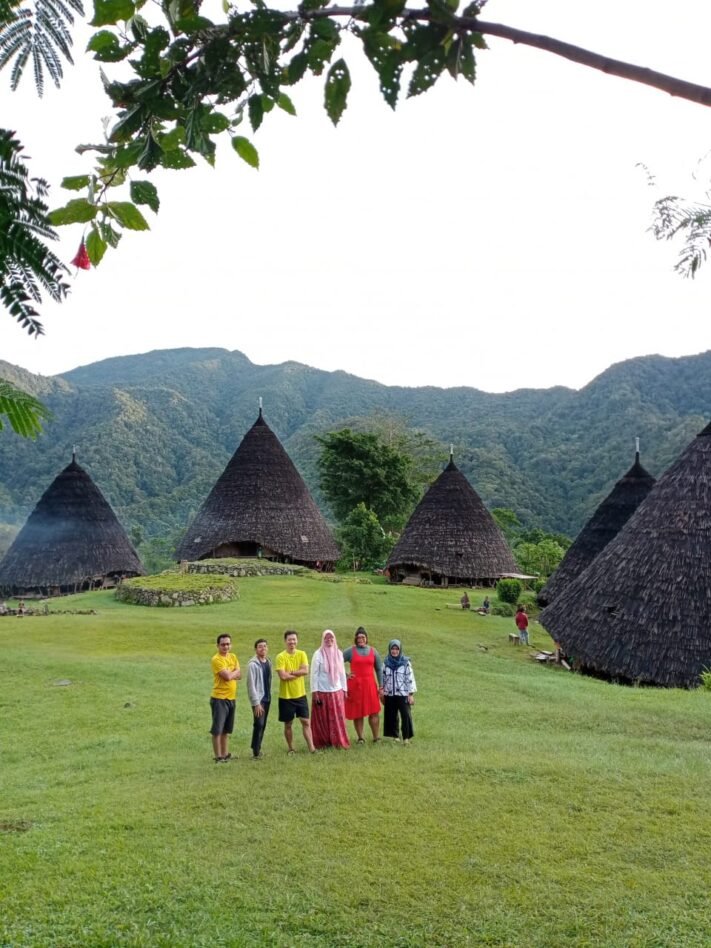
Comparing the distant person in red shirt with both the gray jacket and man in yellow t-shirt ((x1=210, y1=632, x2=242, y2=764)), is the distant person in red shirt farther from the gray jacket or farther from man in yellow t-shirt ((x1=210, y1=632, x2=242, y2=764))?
man in yellow t-shirt ((x1=210, y1=632, x2=242, y2=764))

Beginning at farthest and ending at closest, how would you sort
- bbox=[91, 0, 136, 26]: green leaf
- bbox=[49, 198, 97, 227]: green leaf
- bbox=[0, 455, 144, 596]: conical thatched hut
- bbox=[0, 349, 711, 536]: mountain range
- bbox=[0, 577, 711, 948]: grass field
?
bbox=[0, 349, 711, 536]: mountain range → bbox=[0, 455, 144, 596]: conical thatched hut → bbox=[0, 577, 711, 948]: grass field → bbox=[49, 198, 97, 227]: green leaf → bbox=[91, 0, 136, 26]: green leaf

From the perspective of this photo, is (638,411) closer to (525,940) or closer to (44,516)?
(44,516)

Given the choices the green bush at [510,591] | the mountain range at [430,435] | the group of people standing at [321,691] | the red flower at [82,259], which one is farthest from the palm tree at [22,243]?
the mountain range at [430,435]

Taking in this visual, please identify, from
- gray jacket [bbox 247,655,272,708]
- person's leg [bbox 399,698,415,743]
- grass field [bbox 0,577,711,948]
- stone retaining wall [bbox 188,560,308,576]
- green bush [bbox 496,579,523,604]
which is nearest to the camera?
grass field [bbox 0,577,711,948]

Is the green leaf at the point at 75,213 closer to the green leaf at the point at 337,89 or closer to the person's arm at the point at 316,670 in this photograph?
the green leaf at the point at 337,89

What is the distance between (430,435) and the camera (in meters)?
58.4

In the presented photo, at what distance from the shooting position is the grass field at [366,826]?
3.90 m

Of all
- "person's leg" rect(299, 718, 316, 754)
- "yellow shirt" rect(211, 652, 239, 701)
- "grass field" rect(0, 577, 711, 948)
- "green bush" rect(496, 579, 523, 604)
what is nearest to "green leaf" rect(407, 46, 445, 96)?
"grass field" rect(0, 577, 711, 948)

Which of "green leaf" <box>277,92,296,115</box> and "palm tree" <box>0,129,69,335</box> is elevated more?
"green leaf" <box>277,92,296,115</box>

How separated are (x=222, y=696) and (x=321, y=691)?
0.93 meters

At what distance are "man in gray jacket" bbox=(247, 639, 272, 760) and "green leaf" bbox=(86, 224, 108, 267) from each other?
231 inches

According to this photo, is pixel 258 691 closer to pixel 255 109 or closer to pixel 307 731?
pixel 307 731

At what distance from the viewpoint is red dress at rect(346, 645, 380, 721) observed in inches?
290

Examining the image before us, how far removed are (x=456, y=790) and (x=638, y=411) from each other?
4841cm
